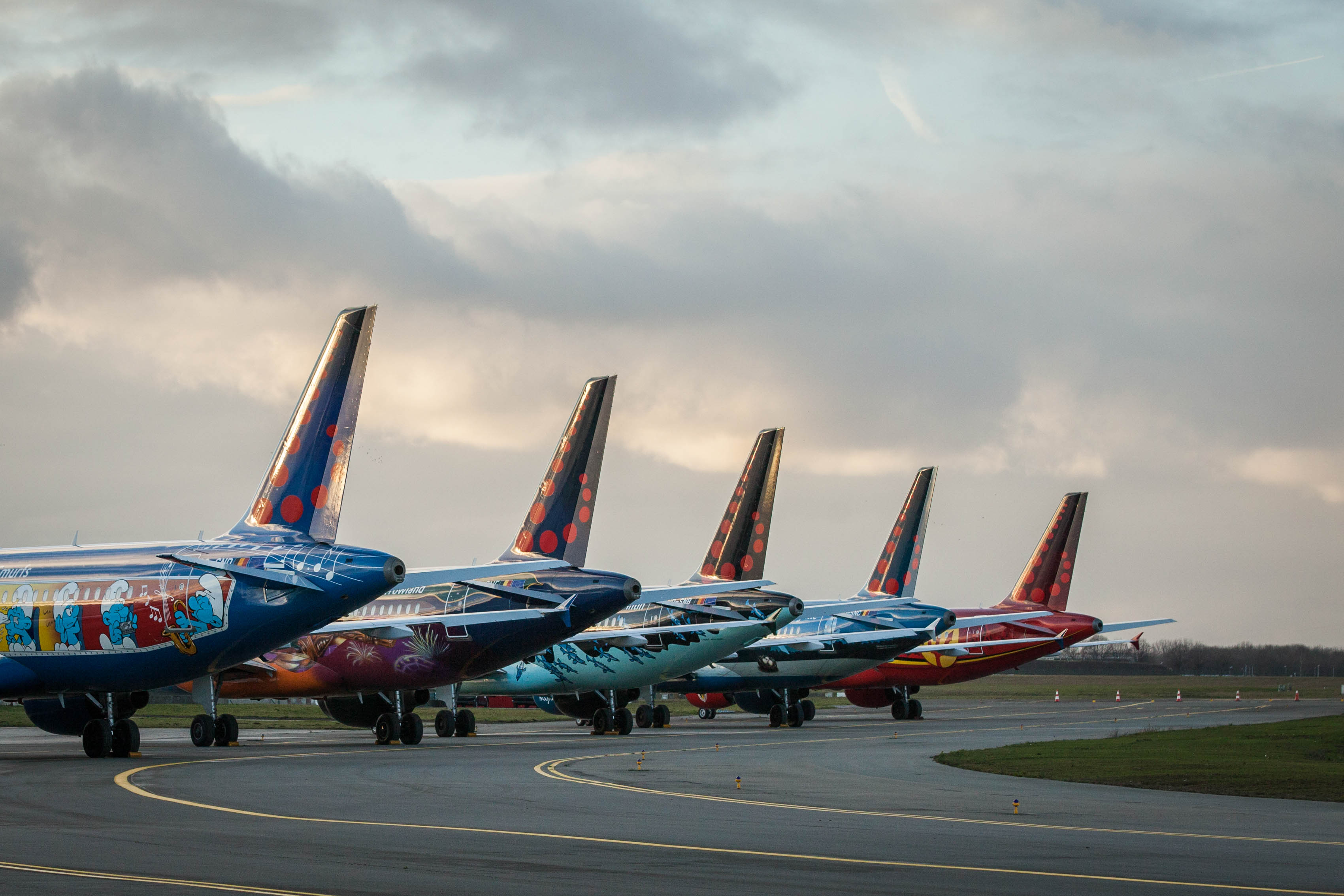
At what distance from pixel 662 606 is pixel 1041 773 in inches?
847

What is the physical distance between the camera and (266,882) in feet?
39.7

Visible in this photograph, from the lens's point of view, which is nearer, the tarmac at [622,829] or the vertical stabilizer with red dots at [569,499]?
the tarmac at [622,829]

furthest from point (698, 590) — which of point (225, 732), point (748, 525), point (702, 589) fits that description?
point (225, 732)

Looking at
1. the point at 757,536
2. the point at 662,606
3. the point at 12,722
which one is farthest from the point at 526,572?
the point at 12,722

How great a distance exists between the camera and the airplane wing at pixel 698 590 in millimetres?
42062

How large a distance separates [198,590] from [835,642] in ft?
98.2

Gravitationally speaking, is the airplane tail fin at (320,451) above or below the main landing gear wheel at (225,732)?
above

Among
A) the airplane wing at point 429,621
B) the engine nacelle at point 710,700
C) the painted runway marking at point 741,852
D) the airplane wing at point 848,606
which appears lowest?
the engine nacelle at point 710,700

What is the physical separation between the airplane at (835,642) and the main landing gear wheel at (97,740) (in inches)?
959

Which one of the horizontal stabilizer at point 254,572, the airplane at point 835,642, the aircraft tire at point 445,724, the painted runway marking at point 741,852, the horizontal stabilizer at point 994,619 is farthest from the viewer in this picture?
the horizontal stabilizer at point 994,619

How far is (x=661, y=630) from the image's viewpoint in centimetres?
4569

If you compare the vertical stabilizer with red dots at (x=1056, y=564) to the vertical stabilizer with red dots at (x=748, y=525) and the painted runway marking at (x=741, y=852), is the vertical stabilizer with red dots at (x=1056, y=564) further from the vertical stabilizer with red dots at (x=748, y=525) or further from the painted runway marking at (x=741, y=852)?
the painted runway marking at (x=741, y=852)

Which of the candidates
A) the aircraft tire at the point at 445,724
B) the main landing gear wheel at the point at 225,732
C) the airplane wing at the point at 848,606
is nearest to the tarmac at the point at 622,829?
the main landing gear wheel at the point at 225,732

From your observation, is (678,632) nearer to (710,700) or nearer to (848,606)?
(848,606)
